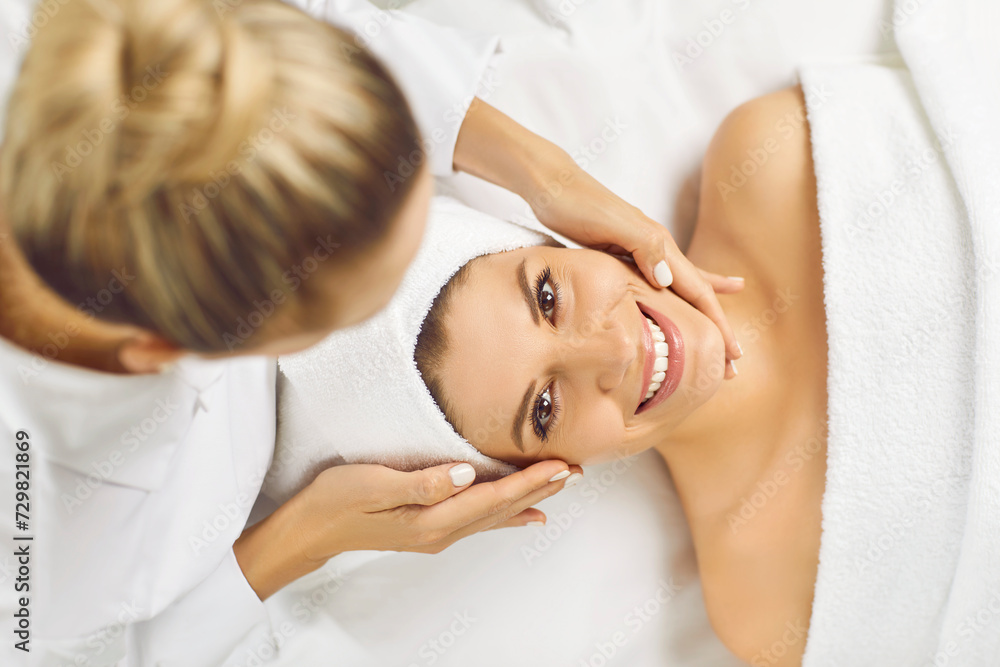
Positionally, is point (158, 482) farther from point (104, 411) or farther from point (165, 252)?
point (165, 252)

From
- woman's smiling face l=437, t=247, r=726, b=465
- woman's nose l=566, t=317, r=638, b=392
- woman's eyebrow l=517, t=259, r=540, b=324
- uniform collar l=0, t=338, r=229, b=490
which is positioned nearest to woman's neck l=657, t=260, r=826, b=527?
woman's smiling face l=437, t=247, r=726, b=465

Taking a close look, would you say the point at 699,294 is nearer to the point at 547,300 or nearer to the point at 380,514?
the point at 547,300

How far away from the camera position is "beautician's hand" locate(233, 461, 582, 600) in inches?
45.7

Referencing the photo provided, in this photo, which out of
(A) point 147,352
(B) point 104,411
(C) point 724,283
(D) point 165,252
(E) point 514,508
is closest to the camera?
(D) point 165,252

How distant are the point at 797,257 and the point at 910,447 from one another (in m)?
0.44

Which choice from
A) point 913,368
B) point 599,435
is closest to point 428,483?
point 599,435

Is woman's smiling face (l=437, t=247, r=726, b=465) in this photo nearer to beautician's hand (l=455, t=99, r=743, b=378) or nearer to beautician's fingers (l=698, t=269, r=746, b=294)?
beautician's hand (l=455, t=99, r=743, b=378)

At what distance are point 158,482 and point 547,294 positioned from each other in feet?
2.42

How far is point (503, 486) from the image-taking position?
1.16 meters

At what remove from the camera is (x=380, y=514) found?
1.21 metres

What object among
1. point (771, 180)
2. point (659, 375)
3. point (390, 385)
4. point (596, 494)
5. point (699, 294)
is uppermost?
point (771, 180)

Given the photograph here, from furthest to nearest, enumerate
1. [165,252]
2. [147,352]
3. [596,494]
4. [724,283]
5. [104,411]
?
[596,494] < [724,283] < [104,411] < [147,352] < [165,252]

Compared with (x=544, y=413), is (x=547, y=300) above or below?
above

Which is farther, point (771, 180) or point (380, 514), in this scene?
point (771, 180)
